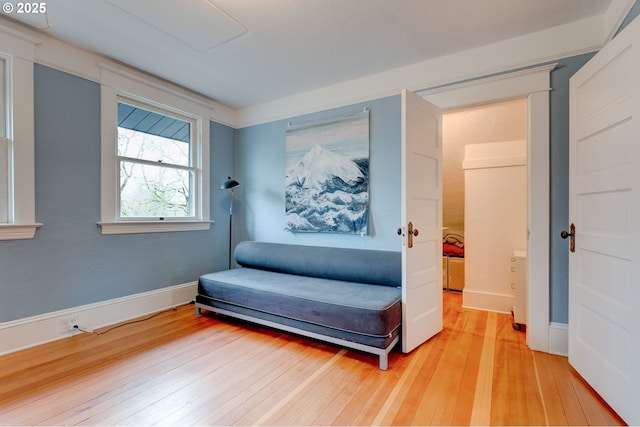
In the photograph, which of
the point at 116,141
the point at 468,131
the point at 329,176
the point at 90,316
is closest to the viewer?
A: the point at 90,316

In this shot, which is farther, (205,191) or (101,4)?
(205,191)

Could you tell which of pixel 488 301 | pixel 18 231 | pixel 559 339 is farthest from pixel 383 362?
pixel 18 231

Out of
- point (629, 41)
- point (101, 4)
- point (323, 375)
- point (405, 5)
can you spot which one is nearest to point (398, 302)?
point (323, 375)

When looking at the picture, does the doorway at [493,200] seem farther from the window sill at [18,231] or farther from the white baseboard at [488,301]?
the window sill at [18,231]

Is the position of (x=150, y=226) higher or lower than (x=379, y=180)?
lower

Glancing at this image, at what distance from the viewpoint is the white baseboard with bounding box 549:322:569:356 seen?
2115 mm

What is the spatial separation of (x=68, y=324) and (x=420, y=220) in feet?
9.93

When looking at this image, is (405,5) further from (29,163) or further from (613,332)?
→ (29,163)

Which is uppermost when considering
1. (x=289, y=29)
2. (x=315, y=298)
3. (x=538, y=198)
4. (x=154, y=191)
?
(x=289, y=29)

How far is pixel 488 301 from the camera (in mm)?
3166

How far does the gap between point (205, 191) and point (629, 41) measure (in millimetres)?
3684

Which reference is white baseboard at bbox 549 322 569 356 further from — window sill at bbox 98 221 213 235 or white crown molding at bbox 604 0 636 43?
window sill at bbox 98 221 213 235

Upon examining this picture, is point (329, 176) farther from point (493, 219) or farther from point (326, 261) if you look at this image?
point (493, 219)

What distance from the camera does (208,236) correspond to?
3590 mm
